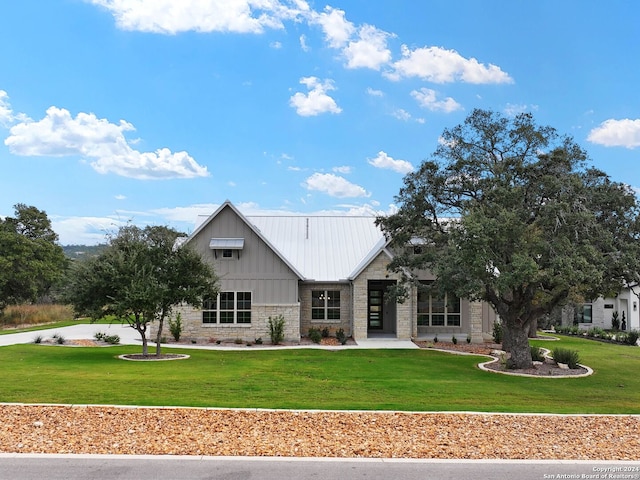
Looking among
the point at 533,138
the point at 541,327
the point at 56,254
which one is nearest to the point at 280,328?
the point at 533,138

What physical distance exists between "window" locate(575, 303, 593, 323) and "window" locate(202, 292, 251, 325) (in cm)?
2678

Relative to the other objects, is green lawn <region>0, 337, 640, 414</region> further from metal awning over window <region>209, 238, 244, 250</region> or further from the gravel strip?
metal awning over window <region>209, 238, 244, 250</region>

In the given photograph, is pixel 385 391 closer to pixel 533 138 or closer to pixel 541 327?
pixel 533 138

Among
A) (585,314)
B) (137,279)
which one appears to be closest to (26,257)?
(137,279)

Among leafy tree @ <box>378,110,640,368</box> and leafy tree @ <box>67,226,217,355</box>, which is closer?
leafy tree @ <box>378,110,640,368</box>

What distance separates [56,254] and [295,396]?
3690 centimetres

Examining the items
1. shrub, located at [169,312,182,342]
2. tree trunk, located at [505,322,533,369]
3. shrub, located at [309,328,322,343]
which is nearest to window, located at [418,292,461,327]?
shrub, located at [309,328,322,343]

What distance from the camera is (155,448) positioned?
25.1 feet

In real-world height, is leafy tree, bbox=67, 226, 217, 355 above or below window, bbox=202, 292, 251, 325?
above

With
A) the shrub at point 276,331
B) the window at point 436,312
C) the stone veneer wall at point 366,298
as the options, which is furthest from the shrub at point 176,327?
the window at point 436,312

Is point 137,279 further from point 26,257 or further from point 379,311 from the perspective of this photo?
point 26,257

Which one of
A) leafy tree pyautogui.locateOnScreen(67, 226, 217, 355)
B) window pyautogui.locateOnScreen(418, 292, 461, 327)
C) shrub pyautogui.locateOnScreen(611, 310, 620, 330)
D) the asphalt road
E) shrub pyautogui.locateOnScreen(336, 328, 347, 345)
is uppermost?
leafy tree pyautogui.locateOnScreen(67, 226, 217, 355)

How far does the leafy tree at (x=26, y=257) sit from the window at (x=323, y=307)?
19073 millimetres

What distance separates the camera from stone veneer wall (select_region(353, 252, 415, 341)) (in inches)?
986
